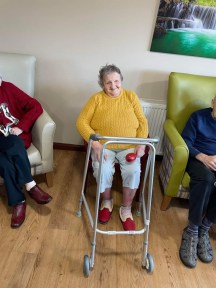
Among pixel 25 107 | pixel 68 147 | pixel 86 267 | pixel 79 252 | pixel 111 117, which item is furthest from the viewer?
pixel 68 147

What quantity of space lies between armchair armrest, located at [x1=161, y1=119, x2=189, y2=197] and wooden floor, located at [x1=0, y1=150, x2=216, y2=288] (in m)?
0.27

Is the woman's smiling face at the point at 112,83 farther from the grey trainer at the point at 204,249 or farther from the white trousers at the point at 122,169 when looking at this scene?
the grey trainer at the point at 204,249

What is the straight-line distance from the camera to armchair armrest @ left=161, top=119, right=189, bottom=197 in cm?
181

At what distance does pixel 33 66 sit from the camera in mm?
2182

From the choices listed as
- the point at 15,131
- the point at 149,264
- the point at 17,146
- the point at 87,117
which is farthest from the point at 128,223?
the point at 15,131

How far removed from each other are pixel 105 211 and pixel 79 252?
0.36 metres

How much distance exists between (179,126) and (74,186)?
1.01 meters

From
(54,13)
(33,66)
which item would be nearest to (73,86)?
(33,66)

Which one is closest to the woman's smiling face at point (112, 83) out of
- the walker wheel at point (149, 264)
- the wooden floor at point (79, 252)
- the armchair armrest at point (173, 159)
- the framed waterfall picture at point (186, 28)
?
the armchair armrest at point (173, 159)

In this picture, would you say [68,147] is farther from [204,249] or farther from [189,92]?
[204,249]

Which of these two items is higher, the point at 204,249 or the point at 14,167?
the point at 14,167

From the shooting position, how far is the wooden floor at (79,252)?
1485mm

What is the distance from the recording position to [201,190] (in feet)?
5.50

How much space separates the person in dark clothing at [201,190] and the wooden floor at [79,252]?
0.27 feet
